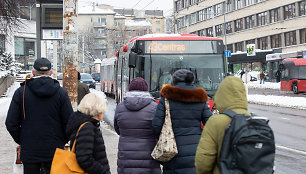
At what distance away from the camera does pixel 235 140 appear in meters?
3.11

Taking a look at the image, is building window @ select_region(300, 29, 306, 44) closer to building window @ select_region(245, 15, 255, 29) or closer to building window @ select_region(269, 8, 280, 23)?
building window @ select_region(269, 8, 280, 23)

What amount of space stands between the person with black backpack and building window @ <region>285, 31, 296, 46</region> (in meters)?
57.6

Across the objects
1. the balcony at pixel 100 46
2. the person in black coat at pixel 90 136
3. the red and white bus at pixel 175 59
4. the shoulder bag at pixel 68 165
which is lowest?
the shoulder bag at pixel 68 165

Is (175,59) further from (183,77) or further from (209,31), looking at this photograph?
(209,31)

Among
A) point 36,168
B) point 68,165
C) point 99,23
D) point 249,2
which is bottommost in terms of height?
point 36,168

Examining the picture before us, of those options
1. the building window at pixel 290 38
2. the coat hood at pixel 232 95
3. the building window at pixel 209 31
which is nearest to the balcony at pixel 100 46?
the building window at pixel 209 31

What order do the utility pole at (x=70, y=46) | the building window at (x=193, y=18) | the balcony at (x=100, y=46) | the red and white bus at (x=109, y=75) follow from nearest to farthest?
the utility pole at (x=70, y=46) < the red and white bus at (x=109, y=75) < the building window at (x=193, y=18) < the balcony at (x=100, y=46)

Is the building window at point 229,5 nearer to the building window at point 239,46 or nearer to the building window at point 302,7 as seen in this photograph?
the building window at point 239,46

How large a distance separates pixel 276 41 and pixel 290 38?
10.5ft

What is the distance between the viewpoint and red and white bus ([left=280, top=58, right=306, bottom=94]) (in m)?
36.7

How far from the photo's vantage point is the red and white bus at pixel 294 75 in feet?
120

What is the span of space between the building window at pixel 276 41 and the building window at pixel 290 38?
1353 mm

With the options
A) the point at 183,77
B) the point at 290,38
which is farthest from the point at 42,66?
the point at 290,38

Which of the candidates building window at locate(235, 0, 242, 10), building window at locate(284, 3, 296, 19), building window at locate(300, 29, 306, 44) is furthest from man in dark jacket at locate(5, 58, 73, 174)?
building window at locate(235, 0, 242, 10)
